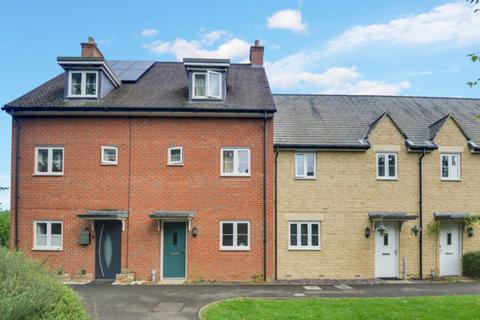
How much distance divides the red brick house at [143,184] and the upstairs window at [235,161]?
0.04 metres

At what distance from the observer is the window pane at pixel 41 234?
15203 millimetres

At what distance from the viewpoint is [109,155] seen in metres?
15.6

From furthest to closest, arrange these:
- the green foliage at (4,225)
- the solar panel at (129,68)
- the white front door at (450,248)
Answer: the solar panel at (129,68) → the green foliage at (4,225) → the white front door at (450,248)

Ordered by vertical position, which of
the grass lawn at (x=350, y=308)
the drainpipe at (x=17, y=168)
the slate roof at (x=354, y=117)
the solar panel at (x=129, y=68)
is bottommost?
the grass lawn at (x=350, y=308)

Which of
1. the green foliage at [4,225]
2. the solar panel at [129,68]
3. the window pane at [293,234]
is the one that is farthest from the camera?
the solar panel at [129,68]

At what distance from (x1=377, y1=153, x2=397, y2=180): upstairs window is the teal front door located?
9195 mm

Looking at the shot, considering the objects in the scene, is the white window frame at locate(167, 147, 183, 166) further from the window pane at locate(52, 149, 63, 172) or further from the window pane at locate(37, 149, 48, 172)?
the window pane at locate(37, 149, 48, 172)

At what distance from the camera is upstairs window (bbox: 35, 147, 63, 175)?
15.5 m

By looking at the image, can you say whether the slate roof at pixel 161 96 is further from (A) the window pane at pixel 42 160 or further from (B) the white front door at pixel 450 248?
(B) the white front door at pixel 450 248

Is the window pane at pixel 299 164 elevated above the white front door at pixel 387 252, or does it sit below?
above

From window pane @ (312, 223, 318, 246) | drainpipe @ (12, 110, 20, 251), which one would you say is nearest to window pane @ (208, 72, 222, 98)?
window pane @ (312, 223, 318, 246)

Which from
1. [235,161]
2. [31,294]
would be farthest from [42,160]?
[31,294]

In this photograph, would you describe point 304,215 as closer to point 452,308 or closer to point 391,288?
point 391,288

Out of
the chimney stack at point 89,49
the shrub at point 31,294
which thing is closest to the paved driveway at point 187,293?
the shrub at point 31,294
